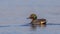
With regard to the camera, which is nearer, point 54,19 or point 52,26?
point 52,26

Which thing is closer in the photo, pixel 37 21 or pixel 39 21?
pixel 39 21

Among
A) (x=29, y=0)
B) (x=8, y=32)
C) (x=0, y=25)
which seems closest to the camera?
(x=8, y=32)

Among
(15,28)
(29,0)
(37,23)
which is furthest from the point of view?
(29,0)

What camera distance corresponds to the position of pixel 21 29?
712 inches

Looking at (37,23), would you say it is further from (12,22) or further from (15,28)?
(15,28)

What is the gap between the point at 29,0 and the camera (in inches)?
1443

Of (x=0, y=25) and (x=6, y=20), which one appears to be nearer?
(x=0, y=25)

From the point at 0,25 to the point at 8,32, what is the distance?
2610 millimetres

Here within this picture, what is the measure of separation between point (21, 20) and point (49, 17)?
1.91 meters

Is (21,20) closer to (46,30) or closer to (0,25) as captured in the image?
(0,25)

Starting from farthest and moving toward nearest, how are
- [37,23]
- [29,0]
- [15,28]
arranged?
1. [29,0]
2. [37,23]
3. [15,28]

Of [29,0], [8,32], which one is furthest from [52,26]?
[29,0]

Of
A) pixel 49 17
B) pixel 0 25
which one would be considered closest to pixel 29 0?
pixel 49 17

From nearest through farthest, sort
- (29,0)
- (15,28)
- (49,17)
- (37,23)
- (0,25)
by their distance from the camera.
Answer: (15,28) → (0,25) → (37,23) → (49,17) → (29,0)
